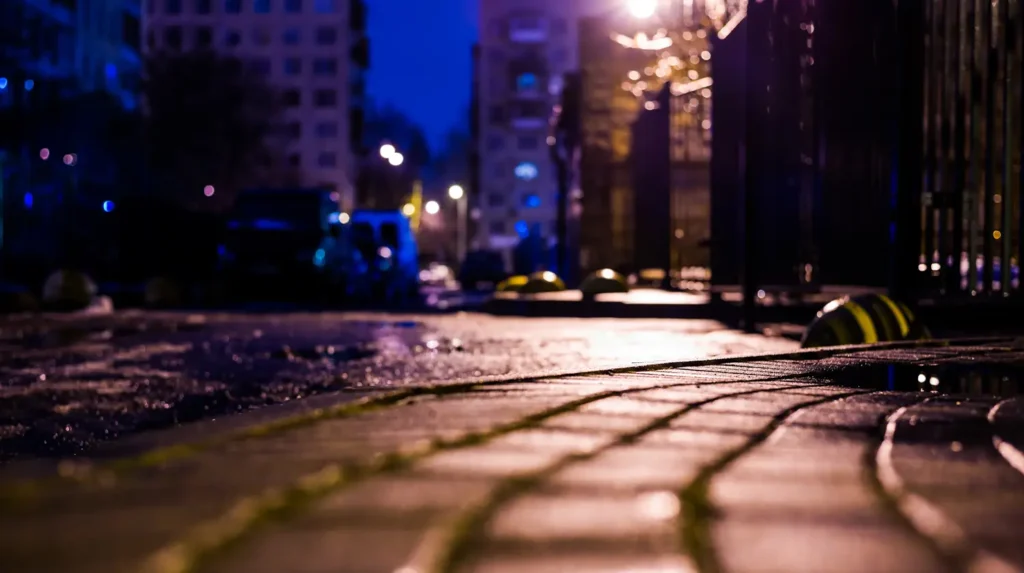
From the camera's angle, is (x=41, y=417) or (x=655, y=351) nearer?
(x=41, y=417)

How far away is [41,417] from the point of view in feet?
24.7

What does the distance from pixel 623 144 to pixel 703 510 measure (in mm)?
32726

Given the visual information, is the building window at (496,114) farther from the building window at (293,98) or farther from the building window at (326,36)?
the building window at (293,98)

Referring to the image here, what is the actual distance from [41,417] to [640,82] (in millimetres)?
27788

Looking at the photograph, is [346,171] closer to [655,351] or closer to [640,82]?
[640,82]

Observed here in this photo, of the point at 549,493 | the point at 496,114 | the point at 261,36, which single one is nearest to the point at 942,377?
the point at 549,493

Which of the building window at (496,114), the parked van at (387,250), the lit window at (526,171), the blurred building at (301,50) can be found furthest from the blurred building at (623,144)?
the blurred building at (301,50)

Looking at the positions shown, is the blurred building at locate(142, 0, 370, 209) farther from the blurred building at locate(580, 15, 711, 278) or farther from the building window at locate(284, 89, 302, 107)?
the blurred building at locate(580, 15, 711, 278)

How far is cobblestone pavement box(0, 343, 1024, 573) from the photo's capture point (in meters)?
2.40

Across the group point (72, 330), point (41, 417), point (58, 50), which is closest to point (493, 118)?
point (58, 50)

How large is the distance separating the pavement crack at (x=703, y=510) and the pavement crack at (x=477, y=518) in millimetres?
327

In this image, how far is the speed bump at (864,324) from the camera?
1042 cm

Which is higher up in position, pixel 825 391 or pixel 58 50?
pixel 58 50

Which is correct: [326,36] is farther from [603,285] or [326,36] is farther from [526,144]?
[603,285]
